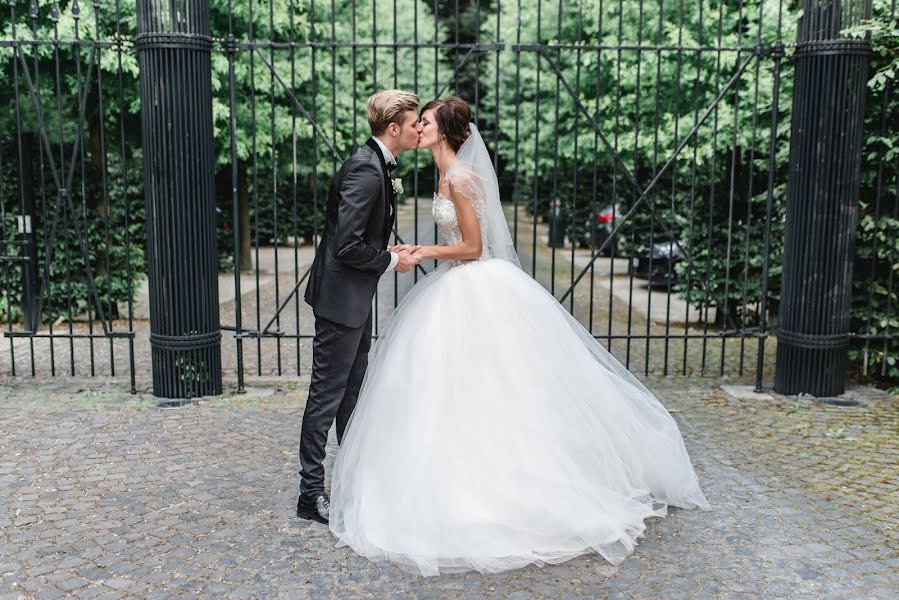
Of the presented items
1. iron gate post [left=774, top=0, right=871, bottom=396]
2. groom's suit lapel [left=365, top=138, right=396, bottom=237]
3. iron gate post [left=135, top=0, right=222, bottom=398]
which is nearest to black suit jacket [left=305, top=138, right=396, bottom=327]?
groom's suit lapel [left=365, top=138, right=396, bottom=237]

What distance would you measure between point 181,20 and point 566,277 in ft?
35.6

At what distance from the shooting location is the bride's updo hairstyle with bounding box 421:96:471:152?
461cm

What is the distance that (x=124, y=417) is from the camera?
6375mm

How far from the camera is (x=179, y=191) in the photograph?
654 cm

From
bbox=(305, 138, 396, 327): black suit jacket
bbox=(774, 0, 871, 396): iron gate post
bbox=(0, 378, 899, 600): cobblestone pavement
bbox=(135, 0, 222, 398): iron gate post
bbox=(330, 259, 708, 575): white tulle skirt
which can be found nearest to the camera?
bbox=(0, 378, 899, 600): cobblestone pavement

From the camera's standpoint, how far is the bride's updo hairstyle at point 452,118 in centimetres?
461

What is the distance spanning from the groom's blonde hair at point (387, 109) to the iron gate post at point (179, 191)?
258 centimetres

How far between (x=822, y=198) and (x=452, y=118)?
12.0ft

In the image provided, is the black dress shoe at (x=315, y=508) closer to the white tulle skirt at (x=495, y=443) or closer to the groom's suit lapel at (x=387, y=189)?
the white tulle skirt at (x=495, y=443)

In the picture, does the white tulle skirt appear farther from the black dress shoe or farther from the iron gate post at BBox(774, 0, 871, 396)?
the iron gate post at BBox(774, 0, 871, 396)

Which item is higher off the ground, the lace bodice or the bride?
the lace bodice

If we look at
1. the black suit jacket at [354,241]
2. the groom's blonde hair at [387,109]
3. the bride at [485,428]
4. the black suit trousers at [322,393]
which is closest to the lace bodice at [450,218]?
the bride at [485,428]

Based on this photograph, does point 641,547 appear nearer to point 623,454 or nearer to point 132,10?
point 623,454

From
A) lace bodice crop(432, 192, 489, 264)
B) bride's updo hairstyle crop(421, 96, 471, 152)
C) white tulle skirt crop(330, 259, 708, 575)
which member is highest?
bride's updo hairstyle crop(421, 96, 471, 152)
